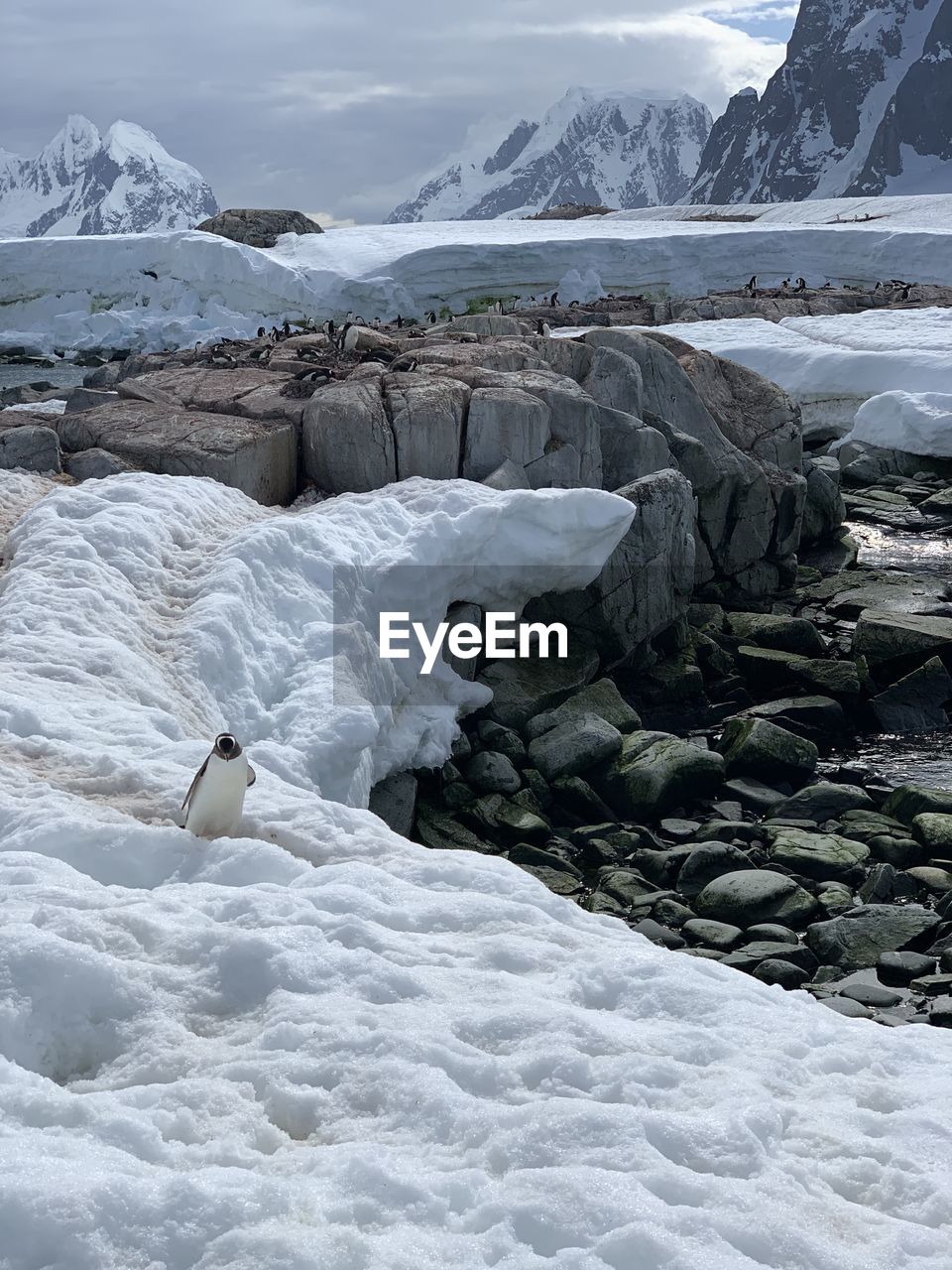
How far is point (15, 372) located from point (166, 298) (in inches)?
300

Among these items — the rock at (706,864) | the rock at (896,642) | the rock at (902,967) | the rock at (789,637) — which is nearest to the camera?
the rock at (902,967)

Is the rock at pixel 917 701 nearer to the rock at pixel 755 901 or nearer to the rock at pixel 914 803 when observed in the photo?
the rock at pixel 914 803

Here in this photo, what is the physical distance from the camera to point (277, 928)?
4.48 metres

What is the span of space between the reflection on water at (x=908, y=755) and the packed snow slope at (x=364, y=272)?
29649 mm

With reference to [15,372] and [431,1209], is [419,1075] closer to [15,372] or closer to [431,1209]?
[431,1209]

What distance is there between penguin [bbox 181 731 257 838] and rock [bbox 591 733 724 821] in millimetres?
4593

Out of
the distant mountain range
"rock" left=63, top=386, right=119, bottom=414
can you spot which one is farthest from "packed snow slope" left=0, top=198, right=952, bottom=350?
the distant mountain range

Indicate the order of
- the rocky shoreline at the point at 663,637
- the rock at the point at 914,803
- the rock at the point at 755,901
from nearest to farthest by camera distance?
the rock at the point at 755,901, the rocky shoreline at the point at 663,637, the rock at the point at 914,803

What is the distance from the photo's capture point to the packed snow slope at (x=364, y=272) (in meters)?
38.3

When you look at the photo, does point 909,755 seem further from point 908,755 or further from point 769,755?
point 769,755

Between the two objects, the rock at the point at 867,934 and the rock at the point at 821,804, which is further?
the rock at the point at 821,804

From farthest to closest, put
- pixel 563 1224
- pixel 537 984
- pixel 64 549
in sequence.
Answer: pixel 64 549
pixel 537 984
pixel 563 1224

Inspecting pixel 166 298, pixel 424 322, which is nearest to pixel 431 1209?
pixel 424 322

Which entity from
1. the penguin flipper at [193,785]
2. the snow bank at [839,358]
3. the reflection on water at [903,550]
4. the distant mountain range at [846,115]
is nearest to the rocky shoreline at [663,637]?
the reflection on water at [903,550]
